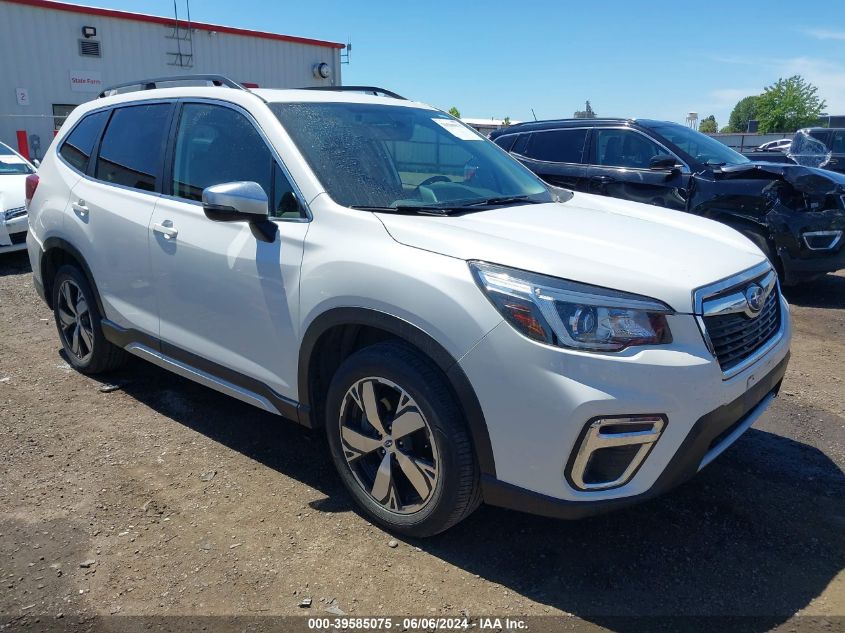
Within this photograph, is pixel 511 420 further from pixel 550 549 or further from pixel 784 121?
pixel 784 121

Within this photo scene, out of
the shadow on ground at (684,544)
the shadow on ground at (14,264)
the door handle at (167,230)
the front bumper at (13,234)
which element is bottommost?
the shadow on ground at (14,264)

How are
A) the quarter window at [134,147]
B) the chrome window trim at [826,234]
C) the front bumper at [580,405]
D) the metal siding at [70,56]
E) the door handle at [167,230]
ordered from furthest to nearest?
the metal siding at [70,56] < the chrome window trim at [826,234] < the quarter window at [134,147] < the door handle at [167,230] < the front bumper at [580,405]

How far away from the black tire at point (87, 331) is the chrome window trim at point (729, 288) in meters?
3.50

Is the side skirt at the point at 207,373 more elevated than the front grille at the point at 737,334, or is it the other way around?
the front grille at the point at 737,334

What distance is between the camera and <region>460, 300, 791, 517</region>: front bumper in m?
2.22

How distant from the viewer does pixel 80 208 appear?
4.18 meters

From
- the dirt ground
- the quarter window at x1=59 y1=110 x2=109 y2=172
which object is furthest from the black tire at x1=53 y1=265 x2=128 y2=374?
the quarter window at x1=59 y1=110 x2=109 y2=172

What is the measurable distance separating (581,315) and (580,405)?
12.0 inches

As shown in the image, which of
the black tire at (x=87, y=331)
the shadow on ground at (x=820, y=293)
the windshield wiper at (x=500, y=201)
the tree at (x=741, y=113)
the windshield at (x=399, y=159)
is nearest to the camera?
the windshield at (x=399, y=159)

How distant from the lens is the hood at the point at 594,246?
2371 mm

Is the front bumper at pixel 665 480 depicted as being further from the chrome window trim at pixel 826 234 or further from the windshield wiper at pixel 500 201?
the chrome window trim at pixel 826 234

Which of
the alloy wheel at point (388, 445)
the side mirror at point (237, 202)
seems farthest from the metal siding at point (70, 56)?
the alloy wheel at point (388, 445)

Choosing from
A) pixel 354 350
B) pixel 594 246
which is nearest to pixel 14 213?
pixel 354 350

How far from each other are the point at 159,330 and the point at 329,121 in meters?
1.48
